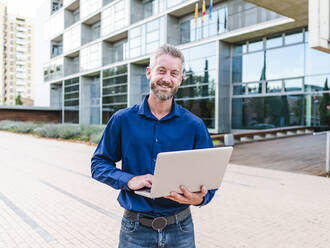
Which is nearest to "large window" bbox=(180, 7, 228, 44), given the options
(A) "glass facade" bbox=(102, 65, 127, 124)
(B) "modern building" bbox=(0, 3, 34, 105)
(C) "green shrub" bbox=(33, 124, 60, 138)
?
(A) "glass facade" bbox=(102, 65, 127, 124)

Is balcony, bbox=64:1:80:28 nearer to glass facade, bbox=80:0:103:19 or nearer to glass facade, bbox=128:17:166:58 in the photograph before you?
glass facade, bbox=80:0:103:19

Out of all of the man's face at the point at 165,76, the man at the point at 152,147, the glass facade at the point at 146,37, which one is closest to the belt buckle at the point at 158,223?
the man at the point at 152,147

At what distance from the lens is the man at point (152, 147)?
1916mm

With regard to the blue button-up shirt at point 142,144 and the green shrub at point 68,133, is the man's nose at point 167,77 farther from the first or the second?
the green shrub at point 68,133

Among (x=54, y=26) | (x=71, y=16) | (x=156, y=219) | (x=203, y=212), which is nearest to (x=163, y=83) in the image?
(x=156, y=219)

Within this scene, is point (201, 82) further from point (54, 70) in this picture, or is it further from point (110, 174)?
point (54, 70)

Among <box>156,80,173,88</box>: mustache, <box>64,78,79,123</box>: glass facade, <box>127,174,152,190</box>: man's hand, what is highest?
<box>64,78,79,123</box>: glass facade

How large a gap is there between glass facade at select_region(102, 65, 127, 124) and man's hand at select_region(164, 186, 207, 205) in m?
30.5

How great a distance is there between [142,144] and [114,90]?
3247cm

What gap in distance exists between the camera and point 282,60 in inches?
813

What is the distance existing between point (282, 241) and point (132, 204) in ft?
10.4

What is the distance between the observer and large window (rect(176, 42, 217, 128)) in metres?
23.0

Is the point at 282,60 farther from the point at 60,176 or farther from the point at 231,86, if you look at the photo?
the point at 60,176

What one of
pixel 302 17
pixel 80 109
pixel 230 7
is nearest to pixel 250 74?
pixel 230 7
